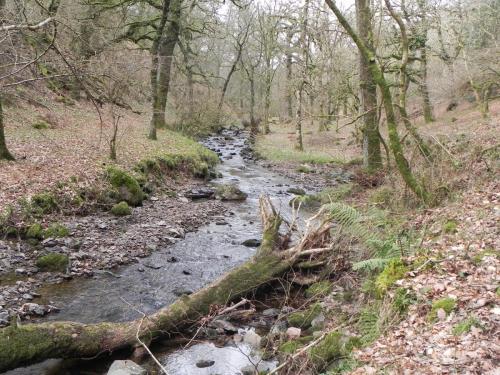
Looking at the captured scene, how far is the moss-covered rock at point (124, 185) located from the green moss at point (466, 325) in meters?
10.0

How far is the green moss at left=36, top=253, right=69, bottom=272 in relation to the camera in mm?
8242

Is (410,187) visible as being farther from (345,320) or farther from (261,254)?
(345,320)

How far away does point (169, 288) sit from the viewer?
320 inches

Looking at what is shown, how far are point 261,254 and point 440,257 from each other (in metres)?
3.09

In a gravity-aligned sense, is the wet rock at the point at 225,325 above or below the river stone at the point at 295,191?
below

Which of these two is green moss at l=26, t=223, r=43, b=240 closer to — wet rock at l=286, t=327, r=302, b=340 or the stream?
the stream

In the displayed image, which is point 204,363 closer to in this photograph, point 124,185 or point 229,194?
point 124,185

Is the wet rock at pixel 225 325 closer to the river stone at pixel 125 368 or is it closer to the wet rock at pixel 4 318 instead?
the river stone at pixel 125 368

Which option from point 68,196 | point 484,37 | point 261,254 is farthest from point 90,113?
point 484,37

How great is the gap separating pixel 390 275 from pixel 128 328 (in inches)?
138

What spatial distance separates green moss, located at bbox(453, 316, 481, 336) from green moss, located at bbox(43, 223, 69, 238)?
8120 millimetres

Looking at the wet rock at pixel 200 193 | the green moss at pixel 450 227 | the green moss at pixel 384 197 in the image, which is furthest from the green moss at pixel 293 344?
the wet rock at pixel 200 193

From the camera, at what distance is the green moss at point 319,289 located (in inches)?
277

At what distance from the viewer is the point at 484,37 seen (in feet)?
86.0
